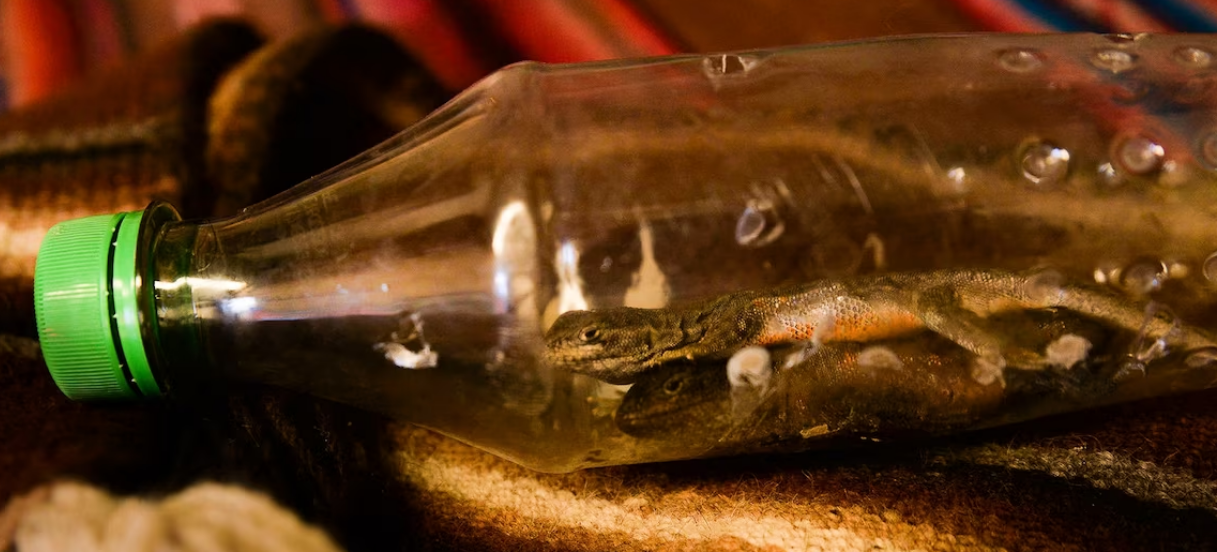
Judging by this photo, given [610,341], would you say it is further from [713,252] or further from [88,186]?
[88,186]

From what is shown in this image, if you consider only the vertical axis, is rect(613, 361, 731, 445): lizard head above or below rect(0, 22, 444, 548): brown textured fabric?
below

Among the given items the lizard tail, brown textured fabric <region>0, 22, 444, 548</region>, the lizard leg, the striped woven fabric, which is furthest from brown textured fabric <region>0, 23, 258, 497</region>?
the lizard tail

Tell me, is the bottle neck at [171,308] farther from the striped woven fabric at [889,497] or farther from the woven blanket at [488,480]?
the striped woven fabric at [889,497]

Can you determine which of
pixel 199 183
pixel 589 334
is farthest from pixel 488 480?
pixel 199 183

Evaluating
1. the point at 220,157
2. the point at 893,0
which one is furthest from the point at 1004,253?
the point at 220,157

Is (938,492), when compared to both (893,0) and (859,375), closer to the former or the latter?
(859,375)

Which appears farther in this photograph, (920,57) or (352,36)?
→ (352,36)

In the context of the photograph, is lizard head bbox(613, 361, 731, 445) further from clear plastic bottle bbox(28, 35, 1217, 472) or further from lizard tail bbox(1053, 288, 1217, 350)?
lizard tail bbox(1053, 288, 1217, 350)
